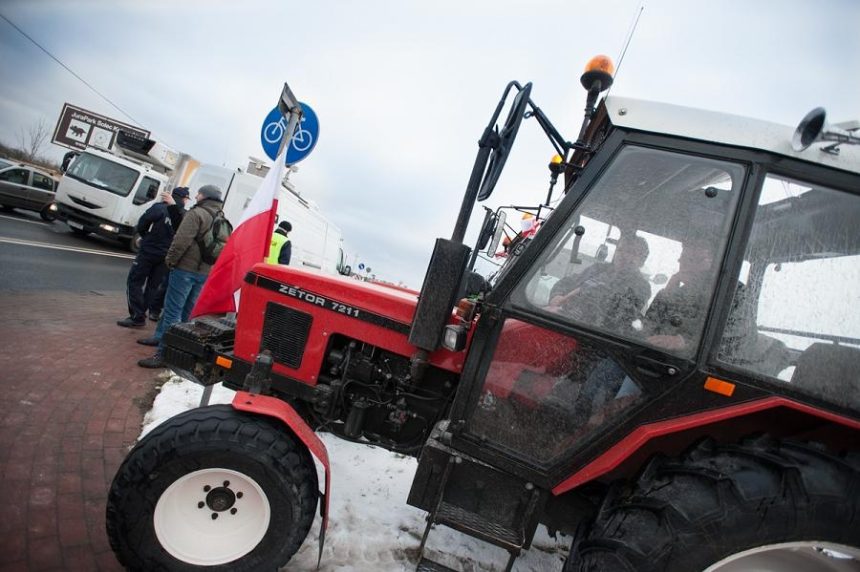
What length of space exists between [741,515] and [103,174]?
1393 cm

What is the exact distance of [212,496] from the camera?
1.92m

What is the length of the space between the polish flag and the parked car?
11.9m

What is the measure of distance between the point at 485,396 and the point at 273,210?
2127 millimetres

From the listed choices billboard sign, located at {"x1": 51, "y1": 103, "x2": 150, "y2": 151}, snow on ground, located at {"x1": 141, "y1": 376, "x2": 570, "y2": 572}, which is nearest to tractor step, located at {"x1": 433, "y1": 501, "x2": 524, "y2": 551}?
snow on ground, located at {"x1": 141, "y1": 376, "x2": 570, "y2": 572}

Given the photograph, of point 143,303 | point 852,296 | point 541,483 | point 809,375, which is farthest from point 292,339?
point 143,303

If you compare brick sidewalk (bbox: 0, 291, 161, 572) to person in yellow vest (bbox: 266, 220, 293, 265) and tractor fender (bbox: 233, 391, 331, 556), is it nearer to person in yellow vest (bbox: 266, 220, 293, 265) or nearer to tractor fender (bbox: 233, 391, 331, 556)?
tractor fender (bbox: 233, 391, 331, 556)

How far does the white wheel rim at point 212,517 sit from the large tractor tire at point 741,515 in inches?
56.3

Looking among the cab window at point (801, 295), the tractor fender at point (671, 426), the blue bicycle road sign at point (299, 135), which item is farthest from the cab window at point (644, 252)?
the blue bicycle road sign at point (299, 135)

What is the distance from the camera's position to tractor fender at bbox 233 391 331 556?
1927 millimetres

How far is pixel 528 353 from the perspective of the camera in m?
1.95

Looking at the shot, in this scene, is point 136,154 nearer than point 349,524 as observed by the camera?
No

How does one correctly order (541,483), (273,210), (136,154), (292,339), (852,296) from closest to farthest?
1. (852,296)
2. (541,483)
3. (292,339)
4. (273,210)
5. (136,154)

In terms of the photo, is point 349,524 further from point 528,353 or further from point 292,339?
point 528,353

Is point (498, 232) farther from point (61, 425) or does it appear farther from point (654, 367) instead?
point (61, 425)
